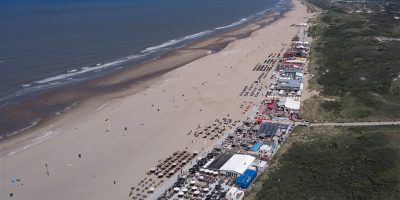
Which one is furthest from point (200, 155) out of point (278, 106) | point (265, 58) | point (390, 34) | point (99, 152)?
point (390, 34)

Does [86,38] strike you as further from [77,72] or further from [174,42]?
[77,72]

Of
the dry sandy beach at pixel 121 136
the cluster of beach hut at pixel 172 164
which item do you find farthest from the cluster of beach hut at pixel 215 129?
the cluster of beach hut at pixel 172 164

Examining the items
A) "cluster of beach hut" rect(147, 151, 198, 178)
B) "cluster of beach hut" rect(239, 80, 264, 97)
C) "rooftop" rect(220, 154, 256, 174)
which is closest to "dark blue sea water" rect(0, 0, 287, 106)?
"cluster of beach hut" rect(239, 80, 264, 97)

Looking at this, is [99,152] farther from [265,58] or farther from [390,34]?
[390,34]

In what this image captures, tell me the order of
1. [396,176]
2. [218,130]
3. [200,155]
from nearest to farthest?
1. [396,176]
2. [200,155]
3. [218,130]

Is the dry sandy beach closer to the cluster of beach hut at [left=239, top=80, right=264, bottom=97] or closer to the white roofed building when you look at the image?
the cluster of beach hut at [left=239, top=80, right=264, bottom=97]
